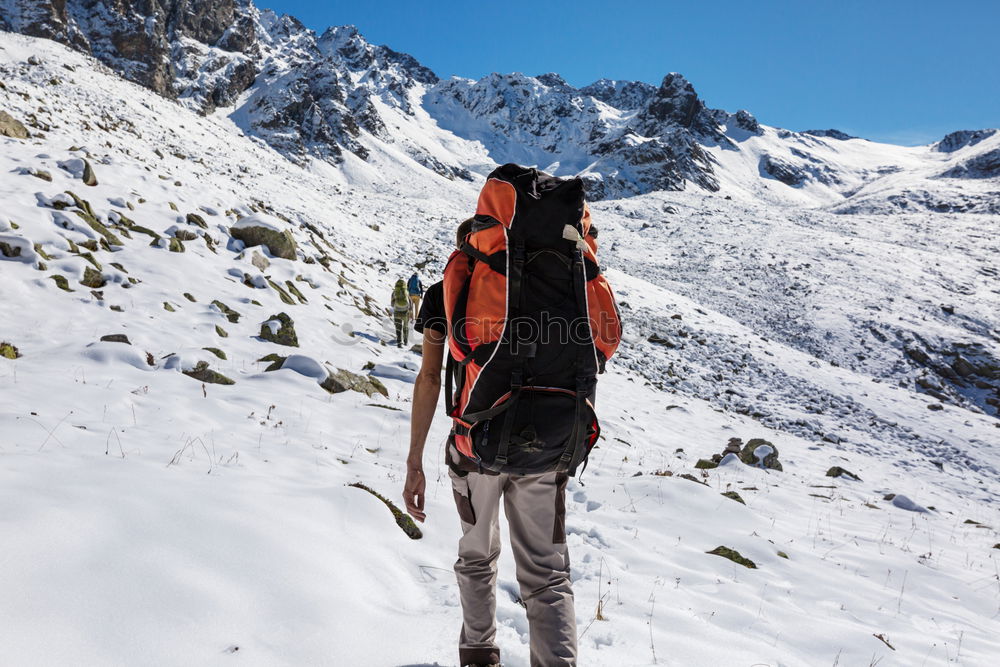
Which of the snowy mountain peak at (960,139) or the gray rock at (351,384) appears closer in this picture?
the gray rock at (351,384)

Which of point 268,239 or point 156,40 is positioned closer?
point 268,239

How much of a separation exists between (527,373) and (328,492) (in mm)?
2491

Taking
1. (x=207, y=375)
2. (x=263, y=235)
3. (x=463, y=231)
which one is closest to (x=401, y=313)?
(x=263, y=235)

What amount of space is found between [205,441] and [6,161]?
1080cm

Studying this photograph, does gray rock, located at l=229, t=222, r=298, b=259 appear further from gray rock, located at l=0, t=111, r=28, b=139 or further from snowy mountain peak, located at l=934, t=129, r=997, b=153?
snowy mountain peak, located at l=934, t=129, r=997, b=153

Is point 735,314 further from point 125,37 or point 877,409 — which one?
point 125,37

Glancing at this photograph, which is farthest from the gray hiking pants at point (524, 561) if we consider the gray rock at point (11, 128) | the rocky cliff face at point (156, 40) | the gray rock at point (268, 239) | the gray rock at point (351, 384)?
the rocky cliff face at point (156, 40)

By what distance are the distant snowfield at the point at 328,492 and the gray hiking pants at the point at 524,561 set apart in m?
0.38

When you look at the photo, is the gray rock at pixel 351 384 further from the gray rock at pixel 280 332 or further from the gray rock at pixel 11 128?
the gray rock at pixel 11 128

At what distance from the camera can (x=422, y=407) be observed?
8.00 ft

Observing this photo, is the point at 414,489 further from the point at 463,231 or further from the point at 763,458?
the point at 763,458

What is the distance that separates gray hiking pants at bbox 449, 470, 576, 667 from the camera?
2146mm

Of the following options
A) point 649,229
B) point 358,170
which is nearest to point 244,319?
point 649,229

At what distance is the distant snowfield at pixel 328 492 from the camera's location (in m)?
2.38
